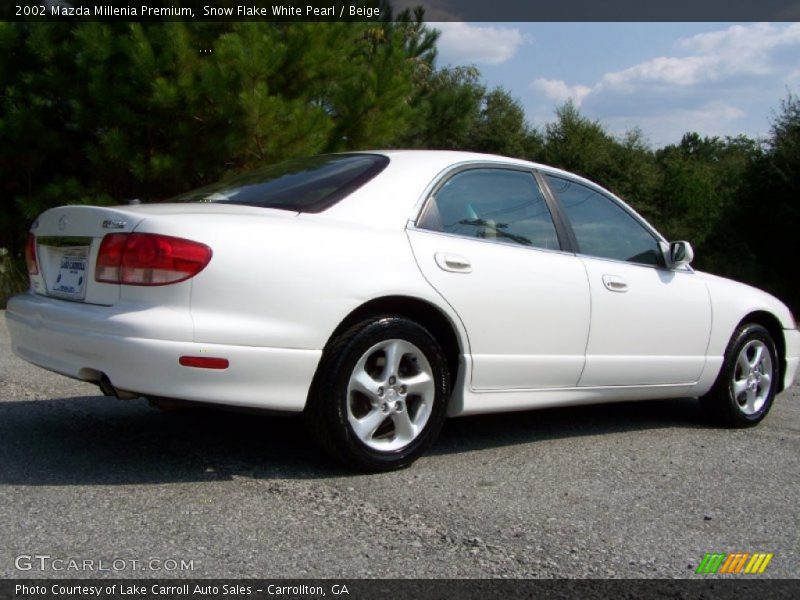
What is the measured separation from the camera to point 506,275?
177 inches

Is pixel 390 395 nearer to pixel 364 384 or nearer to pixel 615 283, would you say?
pixel 364 384

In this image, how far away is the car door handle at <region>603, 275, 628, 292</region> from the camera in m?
5.00

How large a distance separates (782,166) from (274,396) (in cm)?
1644

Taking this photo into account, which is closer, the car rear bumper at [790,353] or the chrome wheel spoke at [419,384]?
the chrome wheel spoke at [419,384]

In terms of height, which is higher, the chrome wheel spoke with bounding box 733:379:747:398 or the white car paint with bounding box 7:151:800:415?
the white car paint with bounding box 7:151:800:415

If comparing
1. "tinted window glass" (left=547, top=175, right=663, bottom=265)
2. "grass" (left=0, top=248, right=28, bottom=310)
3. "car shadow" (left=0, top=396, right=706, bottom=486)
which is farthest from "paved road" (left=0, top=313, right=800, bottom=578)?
"grass" (left=0, top=248, right=28, bottom=310)

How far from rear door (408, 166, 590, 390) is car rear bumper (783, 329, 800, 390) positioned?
208 centimetres

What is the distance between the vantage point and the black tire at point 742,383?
576 cm

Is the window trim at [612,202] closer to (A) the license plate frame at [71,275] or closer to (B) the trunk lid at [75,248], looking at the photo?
(B) the trunk lid at [75,248]

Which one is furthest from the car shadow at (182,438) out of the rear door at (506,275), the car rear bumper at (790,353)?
the car rear bumper at (790,353)

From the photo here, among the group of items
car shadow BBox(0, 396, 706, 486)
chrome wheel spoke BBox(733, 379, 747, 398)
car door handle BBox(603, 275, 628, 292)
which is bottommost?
car shadow BBox(0, 396, 706, 486)

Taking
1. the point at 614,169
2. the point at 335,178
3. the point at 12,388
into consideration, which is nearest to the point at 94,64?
the point at 12,388

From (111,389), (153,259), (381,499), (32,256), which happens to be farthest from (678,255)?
(32,256)

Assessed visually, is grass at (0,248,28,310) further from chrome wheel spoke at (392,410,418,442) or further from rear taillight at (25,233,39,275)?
chrome wheel spoke at (392,410,418,442)
